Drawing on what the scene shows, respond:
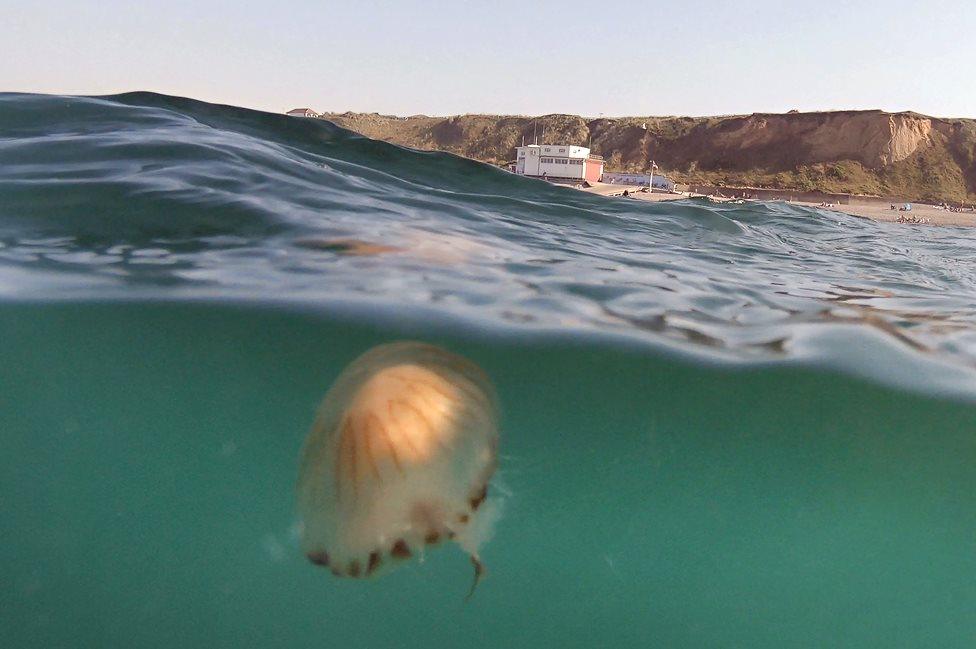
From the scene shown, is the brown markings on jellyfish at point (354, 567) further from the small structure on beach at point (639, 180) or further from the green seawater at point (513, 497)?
the small structure on beach at point (639, 180)

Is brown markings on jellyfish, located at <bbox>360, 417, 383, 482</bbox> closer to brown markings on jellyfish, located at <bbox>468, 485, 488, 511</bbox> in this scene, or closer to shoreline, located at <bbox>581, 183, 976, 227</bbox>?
brown markings on jellyfish, located at <bbox>468, 485, 488, 511</bbox>

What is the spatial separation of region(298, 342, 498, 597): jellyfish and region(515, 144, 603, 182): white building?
5948 cm

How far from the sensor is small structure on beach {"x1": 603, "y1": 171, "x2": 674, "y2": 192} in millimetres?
64562

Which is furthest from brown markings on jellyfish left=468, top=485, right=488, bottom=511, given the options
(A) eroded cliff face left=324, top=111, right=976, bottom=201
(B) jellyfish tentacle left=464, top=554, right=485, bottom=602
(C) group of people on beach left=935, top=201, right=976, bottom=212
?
(A) eroded cliff face left=324, top=111, right=976, bottom=201

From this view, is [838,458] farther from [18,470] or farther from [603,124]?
[603,124]

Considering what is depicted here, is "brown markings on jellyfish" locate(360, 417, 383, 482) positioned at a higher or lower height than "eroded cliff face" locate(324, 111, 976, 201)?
lower

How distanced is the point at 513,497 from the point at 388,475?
858 mm

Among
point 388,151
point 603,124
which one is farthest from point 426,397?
point 603,124

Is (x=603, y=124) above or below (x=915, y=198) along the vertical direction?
above

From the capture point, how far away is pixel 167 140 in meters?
6.34

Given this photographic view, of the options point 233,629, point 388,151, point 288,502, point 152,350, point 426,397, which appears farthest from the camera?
point 388,151

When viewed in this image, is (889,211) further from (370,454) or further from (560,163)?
(370,454)

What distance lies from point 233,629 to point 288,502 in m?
0.50

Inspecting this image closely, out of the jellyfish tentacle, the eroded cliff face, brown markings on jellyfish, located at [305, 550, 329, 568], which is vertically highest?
the eroded cliff face
